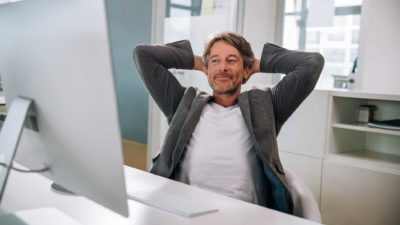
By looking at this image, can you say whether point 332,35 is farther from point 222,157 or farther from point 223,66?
point 222,157

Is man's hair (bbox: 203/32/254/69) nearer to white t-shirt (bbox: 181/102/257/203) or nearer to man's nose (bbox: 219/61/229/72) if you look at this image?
man's nose (bbox: 219/61/229/72)

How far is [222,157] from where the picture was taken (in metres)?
1.63

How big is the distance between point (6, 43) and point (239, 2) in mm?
3372

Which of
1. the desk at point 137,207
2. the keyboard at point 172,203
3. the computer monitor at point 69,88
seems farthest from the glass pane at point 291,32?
the computer monitor at point 69,88

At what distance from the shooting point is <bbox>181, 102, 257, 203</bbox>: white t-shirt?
161 centimetres

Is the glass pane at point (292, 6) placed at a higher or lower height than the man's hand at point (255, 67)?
higher

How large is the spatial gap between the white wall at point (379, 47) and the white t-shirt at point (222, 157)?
1914 mm

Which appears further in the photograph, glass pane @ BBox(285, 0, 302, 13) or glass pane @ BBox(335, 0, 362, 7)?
glass pane @ BBox(285, 0, 302, 13)

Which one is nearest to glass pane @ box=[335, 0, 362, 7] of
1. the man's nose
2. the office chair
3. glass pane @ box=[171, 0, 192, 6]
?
glass pane @ box=[171, 0, 192, 6]

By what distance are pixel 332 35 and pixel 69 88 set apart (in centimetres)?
344

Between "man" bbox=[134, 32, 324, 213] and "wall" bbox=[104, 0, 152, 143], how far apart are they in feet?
6.06

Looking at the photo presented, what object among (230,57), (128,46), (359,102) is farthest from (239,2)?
(230,57)

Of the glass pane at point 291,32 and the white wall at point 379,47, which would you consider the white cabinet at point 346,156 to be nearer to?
the white wall at point 379,47

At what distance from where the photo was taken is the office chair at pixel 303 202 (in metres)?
1.45
